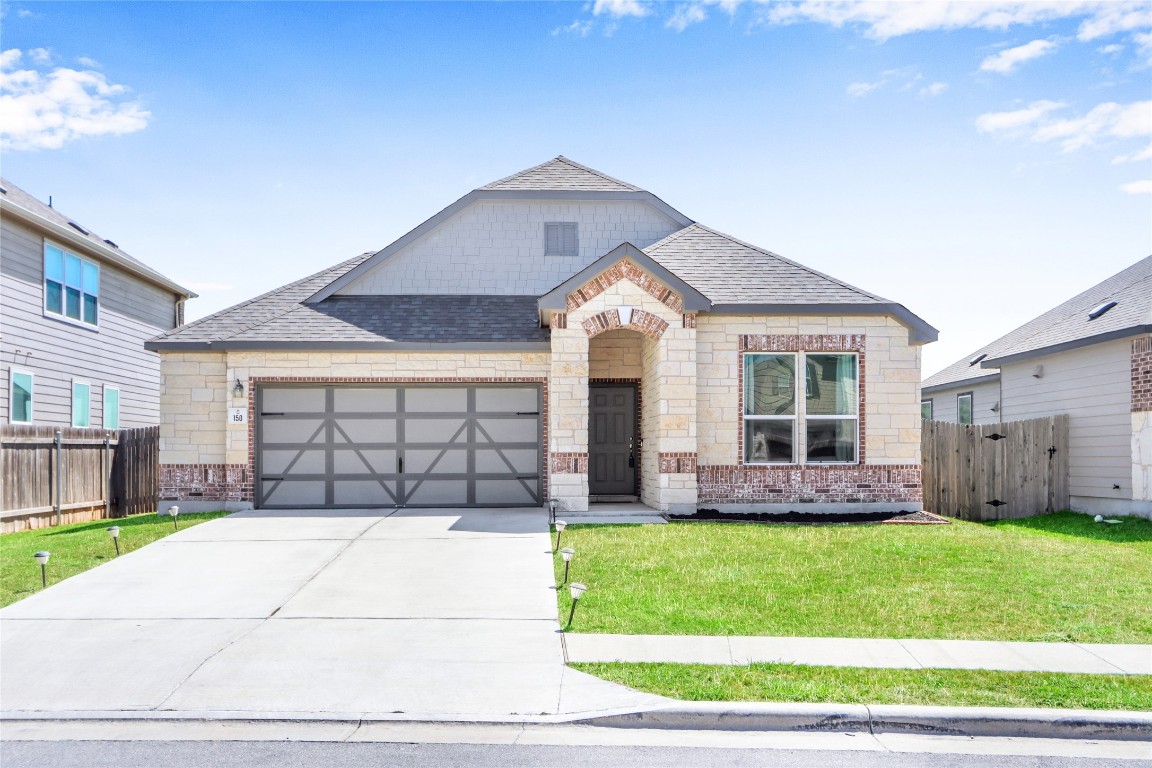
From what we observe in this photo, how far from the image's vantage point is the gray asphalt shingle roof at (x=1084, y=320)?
16.3 m

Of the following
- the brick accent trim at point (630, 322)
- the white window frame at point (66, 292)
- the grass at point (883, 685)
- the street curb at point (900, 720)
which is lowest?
the street curb at point (900, 720)

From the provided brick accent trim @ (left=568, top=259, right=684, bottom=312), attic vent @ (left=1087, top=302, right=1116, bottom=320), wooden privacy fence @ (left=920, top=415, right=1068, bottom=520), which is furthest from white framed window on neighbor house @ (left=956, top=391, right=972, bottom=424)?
brick accent trim @ (left=568, top=259, right=684, bottom=312)

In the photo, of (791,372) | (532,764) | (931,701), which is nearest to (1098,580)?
(931,701)

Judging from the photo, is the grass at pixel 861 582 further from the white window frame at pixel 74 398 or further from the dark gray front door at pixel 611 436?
the white window frame at pixel 74 398

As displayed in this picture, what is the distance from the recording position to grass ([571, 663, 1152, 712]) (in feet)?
20.1

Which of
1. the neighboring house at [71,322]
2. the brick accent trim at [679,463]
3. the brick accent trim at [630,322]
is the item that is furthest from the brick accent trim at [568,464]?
the neighboring house at [71,322]

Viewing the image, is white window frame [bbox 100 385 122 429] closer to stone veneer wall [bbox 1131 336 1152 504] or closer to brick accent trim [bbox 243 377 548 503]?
brick accent trim [bbox 243 377 548 503]

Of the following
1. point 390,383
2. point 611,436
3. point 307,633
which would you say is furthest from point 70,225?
point 307,633

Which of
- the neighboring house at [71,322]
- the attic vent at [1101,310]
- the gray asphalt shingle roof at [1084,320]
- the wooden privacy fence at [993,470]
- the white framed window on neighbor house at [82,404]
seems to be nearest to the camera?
the gray asphalt shingle roof at [1084,320]

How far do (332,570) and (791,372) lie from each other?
8.63 m

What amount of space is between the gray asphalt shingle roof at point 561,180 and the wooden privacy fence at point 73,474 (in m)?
8.93

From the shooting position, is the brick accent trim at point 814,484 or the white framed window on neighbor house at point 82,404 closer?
the brick accent trim at point 814,484

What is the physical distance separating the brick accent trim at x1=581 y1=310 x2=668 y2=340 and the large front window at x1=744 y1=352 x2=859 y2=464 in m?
1.77

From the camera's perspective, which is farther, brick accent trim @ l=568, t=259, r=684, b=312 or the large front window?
the large front window
